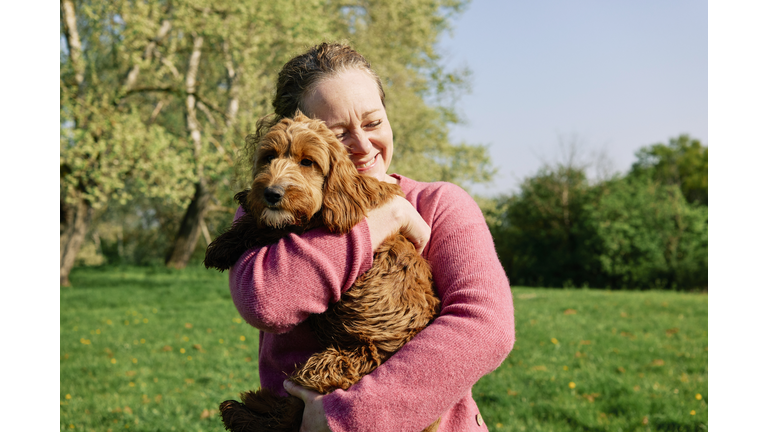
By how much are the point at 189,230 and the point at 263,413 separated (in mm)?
23611

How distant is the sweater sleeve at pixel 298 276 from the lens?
1.78 m

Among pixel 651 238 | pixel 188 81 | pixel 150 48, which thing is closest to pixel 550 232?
pixel 651 238

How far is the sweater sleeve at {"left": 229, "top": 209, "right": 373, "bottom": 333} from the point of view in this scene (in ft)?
5.84

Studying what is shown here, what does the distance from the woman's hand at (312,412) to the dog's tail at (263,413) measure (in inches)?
2.2

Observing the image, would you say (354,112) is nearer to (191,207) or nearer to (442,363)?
(442,363)

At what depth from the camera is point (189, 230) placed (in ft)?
79.3

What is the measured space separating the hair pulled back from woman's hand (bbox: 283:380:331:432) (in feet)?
2.99

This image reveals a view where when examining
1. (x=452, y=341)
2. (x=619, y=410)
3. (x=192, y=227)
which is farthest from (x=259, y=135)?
(x=192, y=227)

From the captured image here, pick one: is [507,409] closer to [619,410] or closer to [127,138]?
[619,410]

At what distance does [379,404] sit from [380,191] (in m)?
0.79

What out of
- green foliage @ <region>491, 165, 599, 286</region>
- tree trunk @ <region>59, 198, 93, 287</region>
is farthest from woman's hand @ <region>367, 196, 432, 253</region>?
green foliage @ <region>491, 165, 599, 286</region>

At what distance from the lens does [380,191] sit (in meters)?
2.09

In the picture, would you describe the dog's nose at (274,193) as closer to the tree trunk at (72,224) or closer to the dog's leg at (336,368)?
the dog's leg at (336,368)

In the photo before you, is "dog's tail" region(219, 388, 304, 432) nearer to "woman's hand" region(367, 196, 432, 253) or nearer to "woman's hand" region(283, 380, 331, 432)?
"woman's hand" region(283, 380, 331, 432)
